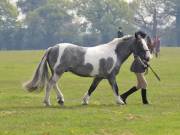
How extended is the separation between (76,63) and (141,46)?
1.88m

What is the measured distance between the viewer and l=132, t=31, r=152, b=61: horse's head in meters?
16.3

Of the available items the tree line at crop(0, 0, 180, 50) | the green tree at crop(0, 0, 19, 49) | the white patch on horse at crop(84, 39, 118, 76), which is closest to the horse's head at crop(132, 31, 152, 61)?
the white patch on horse at crop(84, 39, 118, 76)

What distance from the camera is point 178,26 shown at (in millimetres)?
118438

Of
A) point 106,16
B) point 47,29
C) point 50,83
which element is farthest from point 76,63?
point 47,29

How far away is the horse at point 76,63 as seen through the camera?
52.3 feet

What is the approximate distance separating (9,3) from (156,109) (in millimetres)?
107943

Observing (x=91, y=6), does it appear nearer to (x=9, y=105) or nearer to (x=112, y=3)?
(x=112, y=3)

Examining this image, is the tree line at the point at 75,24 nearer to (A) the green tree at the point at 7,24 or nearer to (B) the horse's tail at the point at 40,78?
(A) the green tree at the point at 7,24

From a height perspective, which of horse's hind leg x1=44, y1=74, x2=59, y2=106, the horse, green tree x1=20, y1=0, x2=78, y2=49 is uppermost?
the horse

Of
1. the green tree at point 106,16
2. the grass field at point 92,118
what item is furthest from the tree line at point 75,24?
the grass field at point 92,118

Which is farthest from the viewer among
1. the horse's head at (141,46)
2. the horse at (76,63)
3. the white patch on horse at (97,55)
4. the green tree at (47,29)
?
the green tree at (47,29)

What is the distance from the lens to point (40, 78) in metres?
16.0

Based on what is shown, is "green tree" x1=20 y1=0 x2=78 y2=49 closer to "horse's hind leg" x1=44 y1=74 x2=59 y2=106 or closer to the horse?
the horse

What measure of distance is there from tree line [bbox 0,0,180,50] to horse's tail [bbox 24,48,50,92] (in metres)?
89.3
